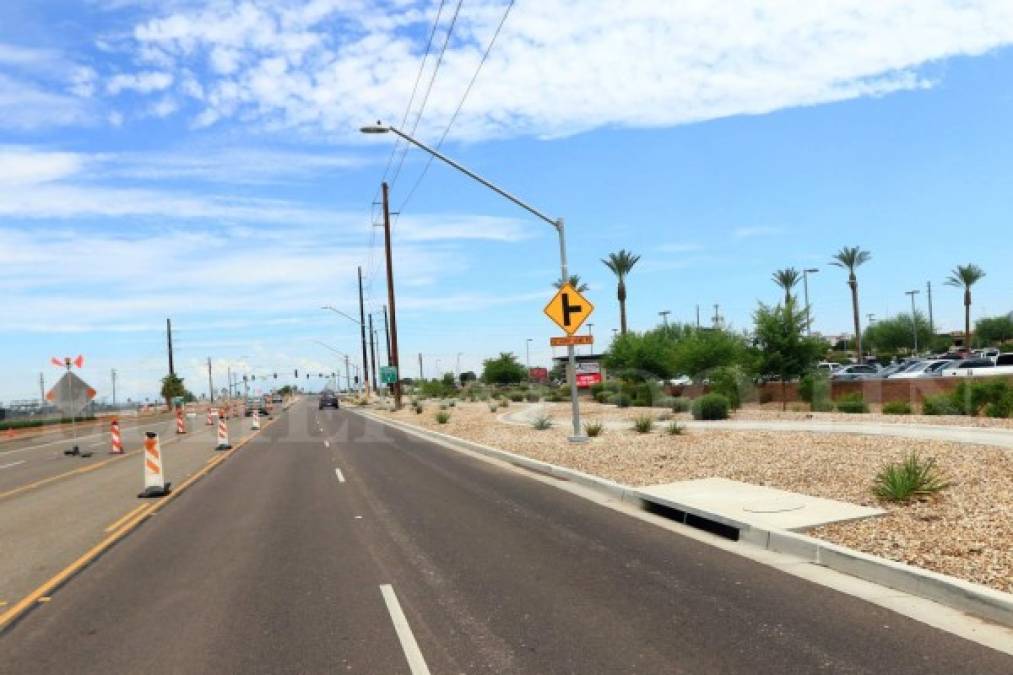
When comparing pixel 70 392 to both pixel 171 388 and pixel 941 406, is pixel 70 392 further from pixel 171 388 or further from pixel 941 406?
pixel 171 388

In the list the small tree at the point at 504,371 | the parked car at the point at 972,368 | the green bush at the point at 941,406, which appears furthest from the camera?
the small tree at the point at 504,371

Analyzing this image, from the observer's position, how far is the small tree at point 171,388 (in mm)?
116019

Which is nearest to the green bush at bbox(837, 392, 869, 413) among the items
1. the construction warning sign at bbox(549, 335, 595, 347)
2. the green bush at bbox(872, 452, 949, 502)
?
the construction warning sign at bbox(549, 335, 595, 347)

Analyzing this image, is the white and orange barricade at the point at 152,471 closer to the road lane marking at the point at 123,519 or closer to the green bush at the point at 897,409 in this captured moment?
the road lane marking at the point at 123,519

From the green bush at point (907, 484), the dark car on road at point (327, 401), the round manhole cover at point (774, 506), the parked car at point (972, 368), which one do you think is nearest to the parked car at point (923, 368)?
the parked car at point (972, 368)

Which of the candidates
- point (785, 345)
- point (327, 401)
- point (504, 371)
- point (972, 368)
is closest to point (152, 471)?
point (785, 345)

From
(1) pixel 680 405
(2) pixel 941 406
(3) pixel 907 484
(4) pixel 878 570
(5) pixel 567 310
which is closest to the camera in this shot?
(4) pixel 878 570

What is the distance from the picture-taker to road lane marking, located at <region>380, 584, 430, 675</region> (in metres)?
5.84

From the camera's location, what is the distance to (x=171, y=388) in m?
116

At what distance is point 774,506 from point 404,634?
617cm

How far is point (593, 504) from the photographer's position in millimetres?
13289

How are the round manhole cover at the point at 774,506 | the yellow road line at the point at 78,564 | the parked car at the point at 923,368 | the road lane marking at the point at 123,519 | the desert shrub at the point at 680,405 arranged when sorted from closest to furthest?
1. the yellow road line at the point at 78,564
2. the round manhole cover at the point at 774,506
3. the road lane marking at the point at 123,519
4. the desert shrub at the point at 680,405
5. the parked car at the point at 923,368

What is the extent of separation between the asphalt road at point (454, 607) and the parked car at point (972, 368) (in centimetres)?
3017

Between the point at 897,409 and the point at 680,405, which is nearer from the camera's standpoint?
the point at 897,409
